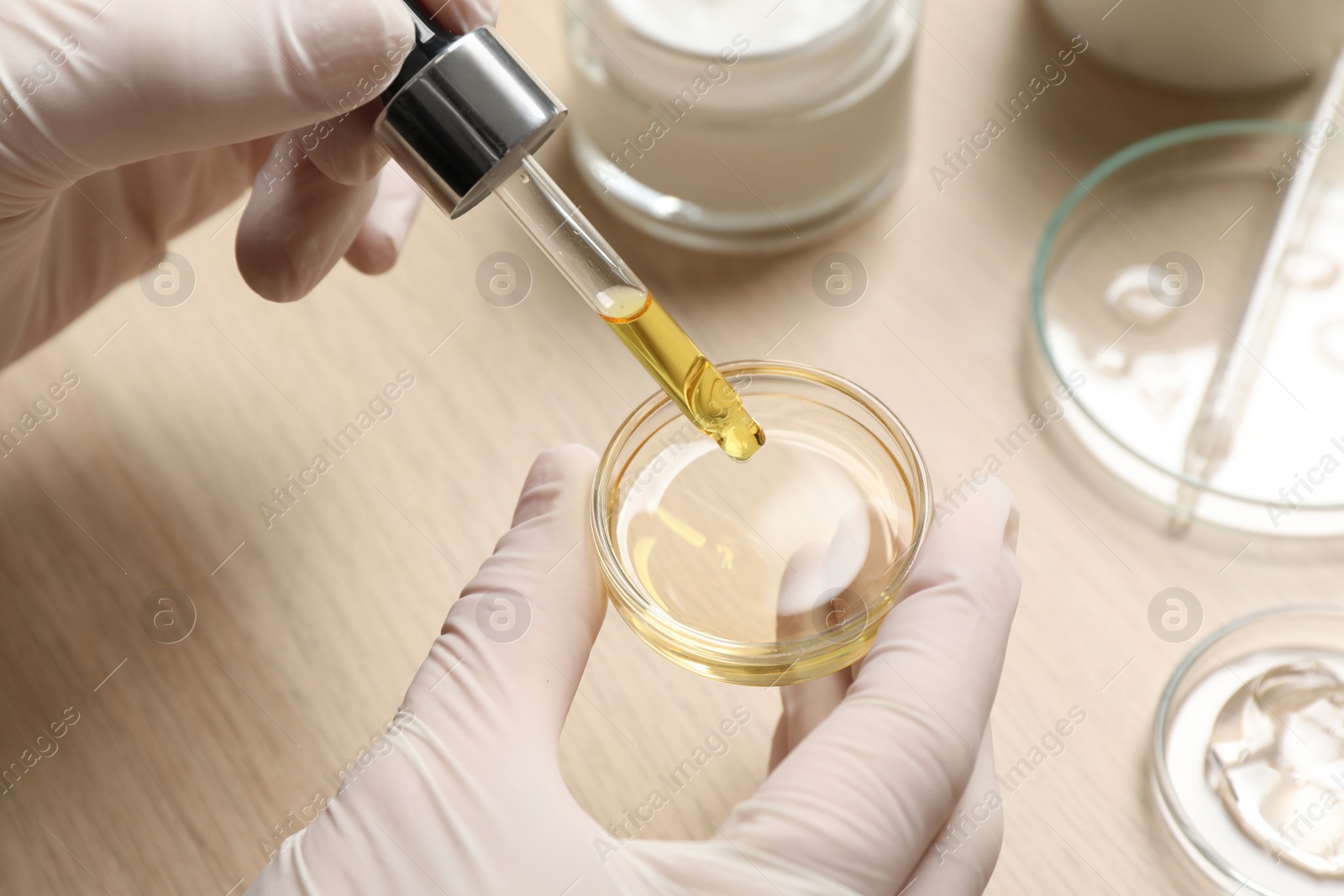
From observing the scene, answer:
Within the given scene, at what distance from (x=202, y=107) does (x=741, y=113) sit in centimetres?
42

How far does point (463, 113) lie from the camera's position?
0.65 meters

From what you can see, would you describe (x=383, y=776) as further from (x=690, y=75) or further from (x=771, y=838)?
(x=690, y=75)

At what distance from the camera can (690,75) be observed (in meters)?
0.94

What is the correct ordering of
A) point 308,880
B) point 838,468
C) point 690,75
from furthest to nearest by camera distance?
1. point 690,75
2. point 838,468
3. point 308,880

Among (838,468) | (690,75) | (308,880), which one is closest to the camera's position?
(308,880)

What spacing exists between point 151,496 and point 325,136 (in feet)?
1.09

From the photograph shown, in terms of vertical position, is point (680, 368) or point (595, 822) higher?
point (680, 368)

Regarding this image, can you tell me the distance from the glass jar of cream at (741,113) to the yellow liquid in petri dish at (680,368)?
280 mm

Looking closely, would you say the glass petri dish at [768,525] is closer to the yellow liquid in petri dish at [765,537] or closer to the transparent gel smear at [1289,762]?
the yellow liquid in petri dish at [765,537]

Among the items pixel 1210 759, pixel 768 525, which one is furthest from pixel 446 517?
pixel 1210 759

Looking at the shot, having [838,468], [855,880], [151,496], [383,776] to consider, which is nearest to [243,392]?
[151,496]

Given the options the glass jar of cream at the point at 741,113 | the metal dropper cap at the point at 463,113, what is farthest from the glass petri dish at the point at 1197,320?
the metal dropper cap at the point at 463,113

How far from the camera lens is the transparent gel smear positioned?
77cm

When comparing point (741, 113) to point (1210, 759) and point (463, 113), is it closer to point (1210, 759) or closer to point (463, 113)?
point (463, 113)
